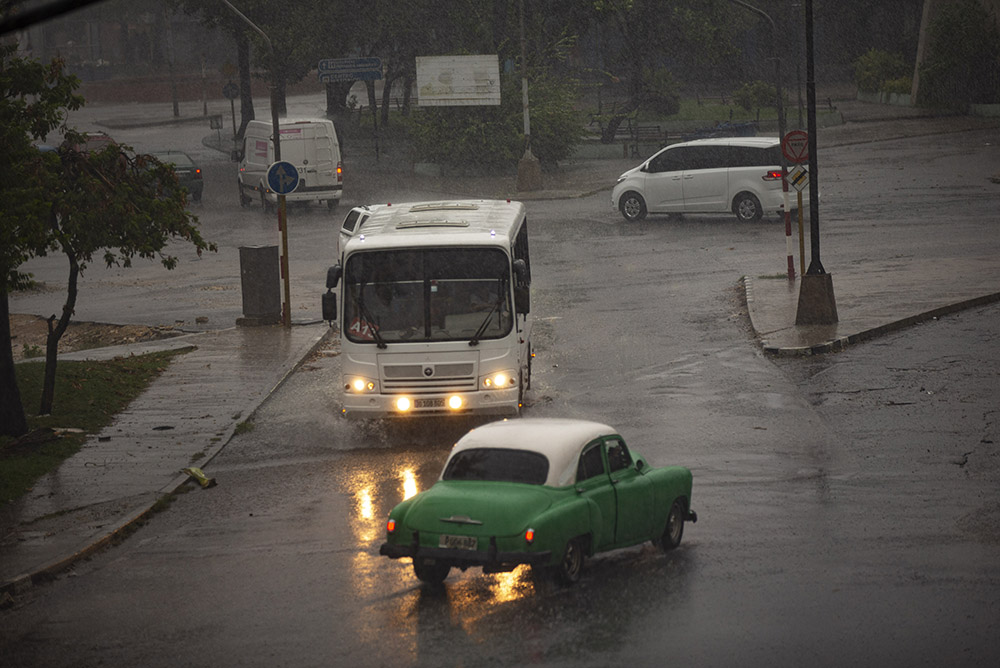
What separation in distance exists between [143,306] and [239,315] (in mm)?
2599

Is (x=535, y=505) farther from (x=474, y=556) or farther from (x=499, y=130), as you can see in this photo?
(x=499, y=130)

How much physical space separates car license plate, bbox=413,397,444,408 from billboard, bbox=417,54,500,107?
1379 inches

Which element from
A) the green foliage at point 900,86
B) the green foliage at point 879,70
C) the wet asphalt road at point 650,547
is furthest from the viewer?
the green foliage at point 879,70

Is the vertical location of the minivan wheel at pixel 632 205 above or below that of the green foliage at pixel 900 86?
below

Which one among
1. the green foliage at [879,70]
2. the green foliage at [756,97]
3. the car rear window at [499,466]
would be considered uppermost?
the green foliage at [879,70]

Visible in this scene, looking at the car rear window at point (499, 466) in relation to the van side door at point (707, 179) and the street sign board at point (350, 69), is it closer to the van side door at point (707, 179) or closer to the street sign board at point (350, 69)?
the van side door at point (707, 179)

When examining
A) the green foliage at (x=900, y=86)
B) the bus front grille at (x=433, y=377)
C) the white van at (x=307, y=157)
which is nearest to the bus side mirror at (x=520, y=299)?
the bus front grille at (x=433, y=377)

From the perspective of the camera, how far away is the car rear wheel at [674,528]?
1073 centimetres

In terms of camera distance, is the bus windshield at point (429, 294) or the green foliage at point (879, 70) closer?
the bus windshield at point (429, 294)

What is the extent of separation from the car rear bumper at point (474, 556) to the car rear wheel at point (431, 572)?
152 mm

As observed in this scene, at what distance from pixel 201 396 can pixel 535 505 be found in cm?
995

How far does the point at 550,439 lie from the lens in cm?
1012

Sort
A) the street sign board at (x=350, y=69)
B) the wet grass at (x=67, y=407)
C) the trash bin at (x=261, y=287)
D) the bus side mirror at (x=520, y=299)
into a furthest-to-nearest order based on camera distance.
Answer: the street sign board at (x=350, y=69) → the trash bin at (x=261, y=287) → the bus side mirror at (x=520, y=299) → the wet grass at (x=67, y=407)

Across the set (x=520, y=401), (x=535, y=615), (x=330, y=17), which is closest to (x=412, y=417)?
(x=520, y=401)
